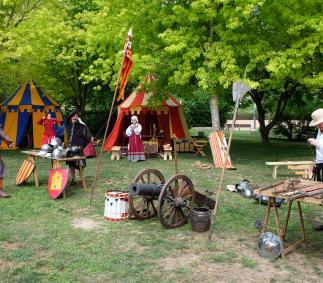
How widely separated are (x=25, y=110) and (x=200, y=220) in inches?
530

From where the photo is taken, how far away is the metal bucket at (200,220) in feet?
19.9

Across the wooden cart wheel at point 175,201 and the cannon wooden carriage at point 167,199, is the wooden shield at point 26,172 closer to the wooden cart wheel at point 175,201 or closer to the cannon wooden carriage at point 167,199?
the cannon wooden carriage at point 167,199

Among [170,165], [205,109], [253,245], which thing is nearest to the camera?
[253,245]

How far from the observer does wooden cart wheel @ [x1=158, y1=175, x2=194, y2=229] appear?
604 centimetres

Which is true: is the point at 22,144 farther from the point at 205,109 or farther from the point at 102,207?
the point at 205,109

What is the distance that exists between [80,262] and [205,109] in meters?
30.4

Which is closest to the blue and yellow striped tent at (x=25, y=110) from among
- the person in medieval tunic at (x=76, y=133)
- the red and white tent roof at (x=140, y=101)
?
the red and white tent roof at (x=140, y=101)

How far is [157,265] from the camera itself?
480 cm

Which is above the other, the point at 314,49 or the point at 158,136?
the point at 314,49

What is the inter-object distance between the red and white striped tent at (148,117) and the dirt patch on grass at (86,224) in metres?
9.19

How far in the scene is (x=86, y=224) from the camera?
6.43 metres

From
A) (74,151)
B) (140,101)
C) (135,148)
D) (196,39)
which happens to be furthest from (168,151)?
(74,151)

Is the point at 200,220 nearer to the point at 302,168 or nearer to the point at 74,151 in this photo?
the point at 74,151

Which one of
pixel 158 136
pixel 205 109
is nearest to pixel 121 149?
pixel 158 136
